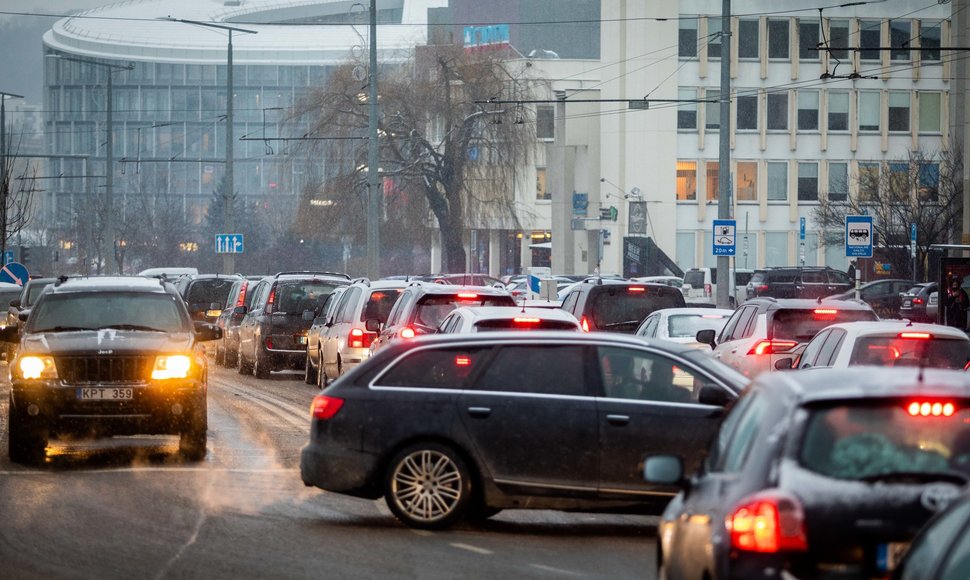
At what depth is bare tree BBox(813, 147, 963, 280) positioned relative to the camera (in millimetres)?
61875

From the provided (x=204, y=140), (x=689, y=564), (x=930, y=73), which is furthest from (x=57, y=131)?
(x=689, y=564)

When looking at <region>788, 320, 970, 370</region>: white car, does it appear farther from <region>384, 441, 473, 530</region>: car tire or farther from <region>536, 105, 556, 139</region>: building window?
→ <region>536, 105, 556, 139</region>: building window

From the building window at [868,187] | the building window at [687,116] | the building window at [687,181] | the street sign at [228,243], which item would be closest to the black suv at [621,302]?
the street sign at [228,243]

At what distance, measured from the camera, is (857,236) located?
33781 mm

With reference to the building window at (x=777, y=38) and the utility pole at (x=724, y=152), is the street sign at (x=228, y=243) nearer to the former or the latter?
the utility pole at (x=724, y=152)

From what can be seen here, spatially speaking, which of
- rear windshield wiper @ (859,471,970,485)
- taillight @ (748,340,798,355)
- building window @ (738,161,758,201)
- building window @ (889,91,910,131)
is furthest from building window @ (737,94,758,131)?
rear windshield wiper @ (859,471,970,485)

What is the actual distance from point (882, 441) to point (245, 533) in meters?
6.41

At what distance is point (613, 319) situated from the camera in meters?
24.9

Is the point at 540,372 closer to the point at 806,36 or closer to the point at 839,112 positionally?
the point at 806,36

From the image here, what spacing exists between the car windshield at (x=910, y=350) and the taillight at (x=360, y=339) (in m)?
10.1

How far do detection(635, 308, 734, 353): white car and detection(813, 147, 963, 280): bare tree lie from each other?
124ft

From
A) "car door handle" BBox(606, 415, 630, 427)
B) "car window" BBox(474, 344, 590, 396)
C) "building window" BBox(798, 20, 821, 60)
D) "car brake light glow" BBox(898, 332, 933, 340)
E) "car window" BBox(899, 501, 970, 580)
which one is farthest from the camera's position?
"building window" BBox(798, 20, 821, 60)

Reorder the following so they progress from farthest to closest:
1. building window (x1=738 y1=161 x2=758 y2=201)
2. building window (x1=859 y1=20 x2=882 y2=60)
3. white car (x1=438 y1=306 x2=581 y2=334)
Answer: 1. building window (x1=738 y1=161 x2=758 y2=201)
2. building window (x1=859 y1=20 x2=882 y2=60)
3. white car (x1=438 y1=306 x2=581 y2=334)

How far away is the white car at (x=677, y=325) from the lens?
2361cm
